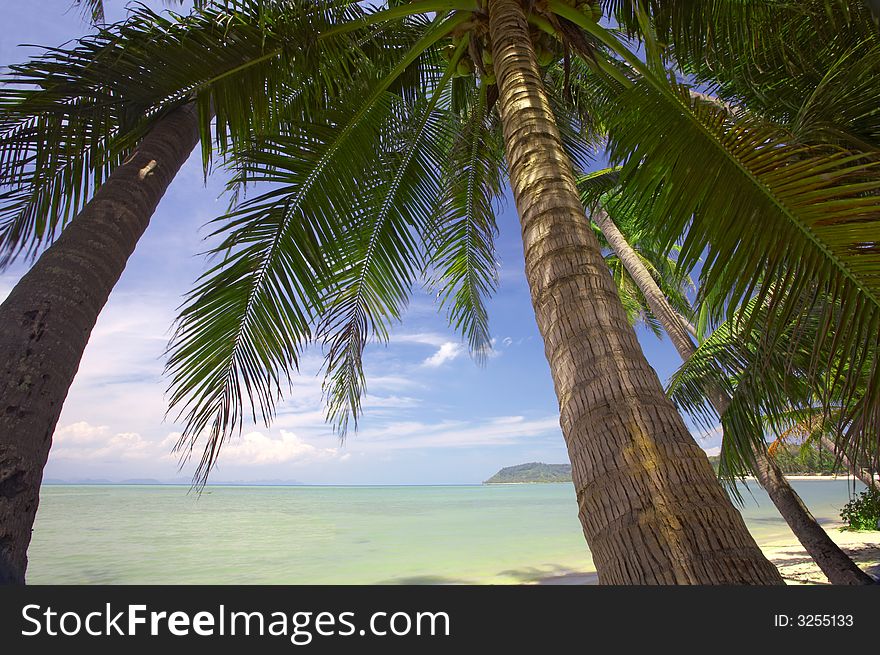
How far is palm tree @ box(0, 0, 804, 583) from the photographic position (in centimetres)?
133

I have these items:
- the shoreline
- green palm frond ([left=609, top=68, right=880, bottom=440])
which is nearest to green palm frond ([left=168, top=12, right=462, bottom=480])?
green palm frond ([left=609, top=68, right=880, bottom=440])

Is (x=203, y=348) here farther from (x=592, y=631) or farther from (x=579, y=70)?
(x=579, y=70)

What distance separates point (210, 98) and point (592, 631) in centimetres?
382

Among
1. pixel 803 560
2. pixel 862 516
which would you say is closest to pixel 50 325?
pixel 803 560

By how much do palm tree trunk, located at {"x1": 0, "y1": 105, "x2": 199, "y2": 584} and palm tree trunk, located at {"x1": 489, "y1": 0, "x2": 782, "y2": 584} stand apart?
2.00 metres

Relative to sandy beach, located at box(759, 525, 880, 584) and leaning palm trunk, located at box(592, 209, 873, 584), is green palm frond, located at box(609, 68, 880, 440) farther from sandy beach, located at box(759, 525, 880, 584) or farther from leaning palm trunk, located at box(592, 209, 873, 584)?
sandy beach, located at box(759, 525, 880, 584)

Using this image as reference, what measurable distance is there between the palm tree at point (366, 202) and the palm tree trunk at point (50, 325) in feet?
0.05

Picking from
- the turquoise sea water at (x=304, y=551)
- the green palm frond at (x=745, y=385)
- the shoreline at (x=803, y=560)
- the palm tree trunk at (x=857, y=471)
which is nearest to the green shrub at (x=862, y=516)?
the shoreline at (x=803, y=560)

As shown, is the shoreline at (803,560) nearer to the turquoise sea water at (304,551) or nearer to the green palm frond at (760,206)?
the turquoise sea water at (304,551)

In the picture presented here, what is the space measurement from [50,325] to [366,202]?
119 inches

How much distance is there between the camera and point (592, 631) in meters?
1.15

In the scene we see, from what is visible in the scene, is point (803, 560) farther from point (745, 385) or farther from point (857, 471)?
point (745, 385)

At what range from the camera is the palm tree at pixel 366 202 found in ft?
4.38

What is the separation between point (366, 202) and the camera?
480 cm
